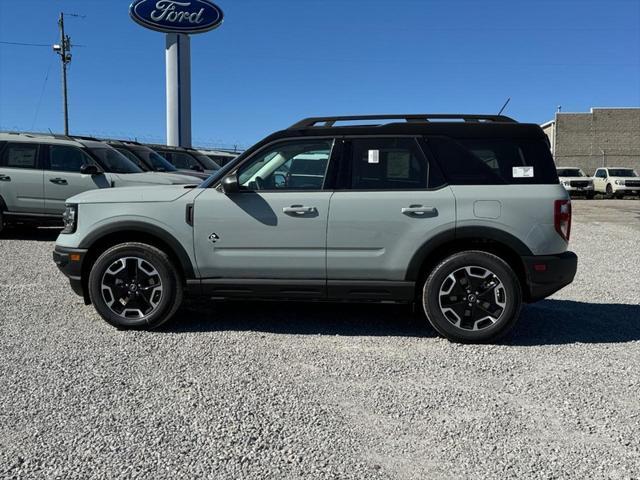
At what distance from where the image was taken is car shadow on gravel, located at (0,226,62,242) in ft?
37.0

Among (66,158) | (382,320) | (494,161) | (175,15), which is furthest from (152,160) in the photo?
(175,15)

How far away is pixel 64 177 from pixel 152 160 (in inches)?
135

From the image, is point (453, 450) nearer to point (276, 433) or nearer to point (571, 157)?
point (276, 433)

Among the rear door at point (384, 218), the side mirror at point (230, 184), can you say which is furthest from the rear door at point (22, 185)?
the rear door at point (384, 218)

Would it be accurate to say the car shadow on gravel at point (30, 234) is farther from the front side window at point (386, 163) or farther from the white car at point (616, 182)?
the white car at point (616, 182)

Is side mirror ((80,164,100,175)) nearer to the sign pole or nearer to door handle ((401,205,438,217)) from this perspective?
door handle ((401,205,438,217))

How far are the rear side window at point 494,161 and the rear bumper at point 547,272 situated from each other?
635 millimetres

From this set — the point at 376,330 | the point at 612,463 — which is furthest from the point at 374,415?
the point at 376,330

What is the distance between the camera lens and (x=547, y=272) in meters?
4.83

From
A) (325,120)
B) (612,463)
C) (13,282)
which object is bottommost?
(612,463)

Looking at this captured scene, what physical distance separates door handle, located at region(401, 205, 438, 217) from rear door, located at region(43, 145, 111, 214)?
7.39 metres

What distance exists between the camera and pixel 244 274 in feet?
16.7

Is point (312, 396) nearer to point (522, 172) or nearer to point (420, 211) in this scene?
point (420, 211)

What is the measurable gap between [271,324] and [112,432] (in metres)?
2.37
